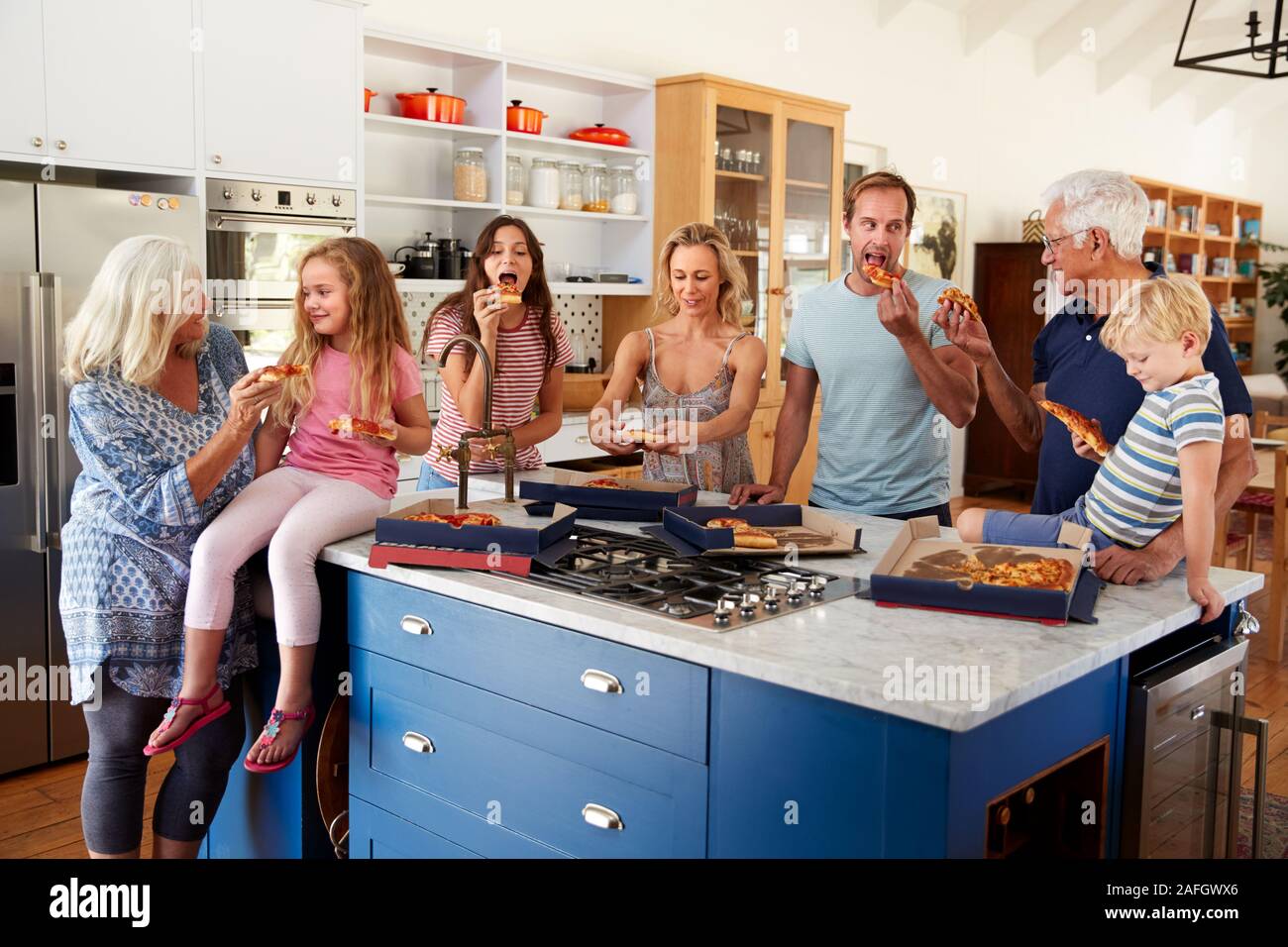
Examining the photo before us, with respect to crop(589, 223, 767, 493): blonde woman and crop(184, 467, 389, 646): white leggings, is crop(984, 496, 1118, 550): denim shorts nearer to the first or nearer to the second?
crop(589, 223, 767, 493): blonde woman

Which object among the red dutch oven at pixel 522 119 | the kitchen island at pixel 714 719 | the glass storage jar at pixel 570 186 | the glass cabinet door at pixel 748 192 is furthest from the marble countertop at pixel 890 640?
the glass cabinet door at pixel 748 192

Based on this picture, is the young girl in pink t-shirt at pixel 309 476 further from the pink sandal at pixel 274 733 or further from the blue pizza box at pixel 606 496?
the blue pizza box at pixel 606 496

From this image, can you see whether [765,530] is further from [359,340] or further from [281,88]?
[281,88]

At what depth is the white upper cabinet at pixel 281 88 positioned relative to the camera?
13.1 feet

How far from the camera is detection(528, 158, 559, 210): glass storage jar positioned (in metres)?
5.39

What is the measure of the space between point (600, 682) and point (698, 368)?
138cm

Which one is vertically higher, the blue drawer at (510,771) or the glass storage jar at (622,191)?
the glass storage jar at (622,191)

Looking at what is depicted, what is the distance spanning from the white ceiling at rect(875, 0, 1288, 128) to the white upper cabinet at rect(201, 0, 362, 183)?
14.4ft

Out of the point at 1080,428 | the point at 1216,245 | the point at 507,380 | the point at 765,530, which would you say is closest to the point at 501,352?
the point at 507,380

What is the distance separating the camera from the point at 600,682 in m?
1.90

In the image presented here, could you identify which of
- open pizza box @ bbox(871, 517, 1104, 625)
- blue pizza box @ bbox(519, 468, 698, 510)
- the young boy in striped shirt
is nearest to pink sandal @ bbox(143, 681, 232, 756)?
blue pizza box @ bbox(519, 468, 698, 510)

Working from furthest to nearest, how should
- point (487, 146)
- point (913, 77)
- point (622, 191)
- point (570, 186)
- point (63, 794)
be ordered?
point (913, 77) → point (622, 191) → point (570, 186) → point (487, 146) → point (63, 794)

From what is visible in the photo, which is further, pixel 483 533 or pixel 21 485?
pixel 21 485

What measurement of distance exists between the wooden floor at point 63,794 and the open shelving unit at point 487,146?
7.11 ft
